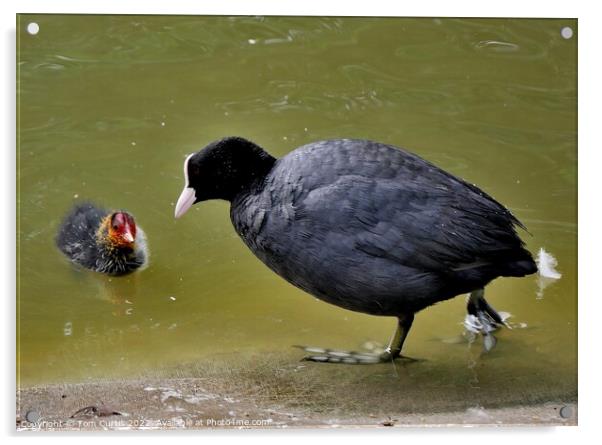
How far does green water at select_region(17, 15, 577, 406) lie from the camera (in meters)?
3.50

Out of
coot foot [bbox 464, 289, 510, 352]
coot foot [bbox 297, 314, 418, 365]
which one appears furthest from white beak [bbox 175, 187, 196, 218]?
coot foot [bbox 464, 289, 510, 352]

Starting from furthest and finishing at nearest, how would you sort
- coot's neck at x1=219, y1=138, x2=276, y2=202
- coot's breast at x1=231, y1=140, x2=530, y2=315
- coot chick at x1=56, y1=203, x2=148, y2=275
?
coot chick at x1=56, y1=203, x2=148, y2=275
coot's neck at x1=219, y1=138, x2=276, y2=202
coot's breast at x1=231, y1=140, x2=530, y2=315

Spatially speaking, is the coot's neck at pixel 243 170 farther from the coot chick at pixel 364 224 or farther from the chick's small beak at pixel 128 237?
the chick's small beak at pixel 128 237

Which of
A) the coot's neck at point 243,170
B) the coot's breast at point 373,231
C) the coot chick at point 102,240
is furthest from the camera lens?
the coot chick at point 102,240

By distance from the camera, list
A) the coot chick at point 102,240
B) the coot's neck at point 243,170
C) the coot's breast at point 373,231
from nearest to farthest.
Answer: the coot's breast at point 373,231, the coot's neck at point 243,170, the coot chick at point 102,240

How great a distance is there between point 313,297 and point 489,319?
62 centimetres

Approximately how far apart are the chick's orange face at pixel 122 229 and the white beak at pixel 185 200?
19 cm

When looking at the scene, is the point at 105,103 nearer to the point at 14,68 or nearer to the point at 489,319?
the point at 14,68

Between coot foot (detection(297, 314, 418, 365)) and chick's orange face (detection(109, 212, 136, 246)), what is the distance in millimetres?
703

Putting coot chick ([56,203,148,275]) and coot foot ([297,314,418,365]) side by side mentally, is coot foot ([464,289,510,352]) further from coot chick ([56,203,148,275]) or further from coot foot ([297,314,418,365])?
coot chick ([56,203,148,275])

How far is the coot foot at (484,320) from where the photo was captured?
3566mm

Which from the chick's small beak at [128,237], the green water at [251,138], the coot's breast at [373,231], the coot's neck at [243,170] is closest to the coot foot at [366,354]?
Result: the green water at [251,138]

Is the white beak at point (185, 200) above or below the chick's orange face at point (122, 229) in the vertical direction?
above

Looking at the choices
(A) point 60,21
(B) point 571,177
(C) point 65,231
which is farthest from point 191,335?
(B) point 571,177
